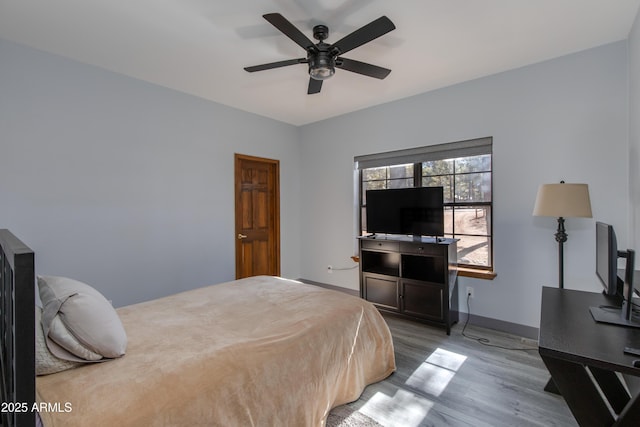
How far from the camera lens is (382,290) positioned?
3510 mm

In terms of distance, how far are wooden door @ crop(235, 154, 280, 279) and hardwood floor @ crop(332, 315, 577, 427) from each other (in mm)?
2277

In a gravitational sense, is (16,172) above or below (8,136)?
below

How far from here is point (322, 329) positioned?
5.97 ft

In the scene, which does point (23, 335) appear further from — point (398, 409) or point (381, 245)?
point (381, 245)

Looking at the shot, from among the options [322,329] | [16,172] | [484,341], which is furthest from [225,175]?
[484,341]

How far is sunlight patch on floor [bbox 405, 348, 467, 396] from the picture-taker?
7.12 feet

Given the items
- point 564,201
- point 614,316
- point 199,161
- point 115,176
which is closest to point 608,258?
point 614,316

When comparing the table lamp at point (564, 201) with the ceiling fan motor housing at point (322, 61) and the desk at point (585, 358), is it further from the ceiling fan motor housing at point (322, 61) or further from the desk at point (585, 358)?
the ceiling fan motor housing at point (322, 61)

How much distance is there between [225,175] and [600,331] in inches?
147

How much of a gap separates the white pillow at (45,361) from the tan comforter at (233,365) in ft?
0.09

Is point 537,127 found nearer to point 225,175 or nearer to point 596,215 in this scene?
point 596,215

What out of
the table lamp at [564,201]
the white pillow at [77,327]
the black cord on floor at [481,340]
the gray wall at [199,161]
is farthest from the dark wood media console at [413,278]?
the white pillow at [77,327]

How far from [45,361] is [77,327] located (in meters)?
0.15

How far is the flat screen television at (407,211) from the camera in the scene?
3229mm
